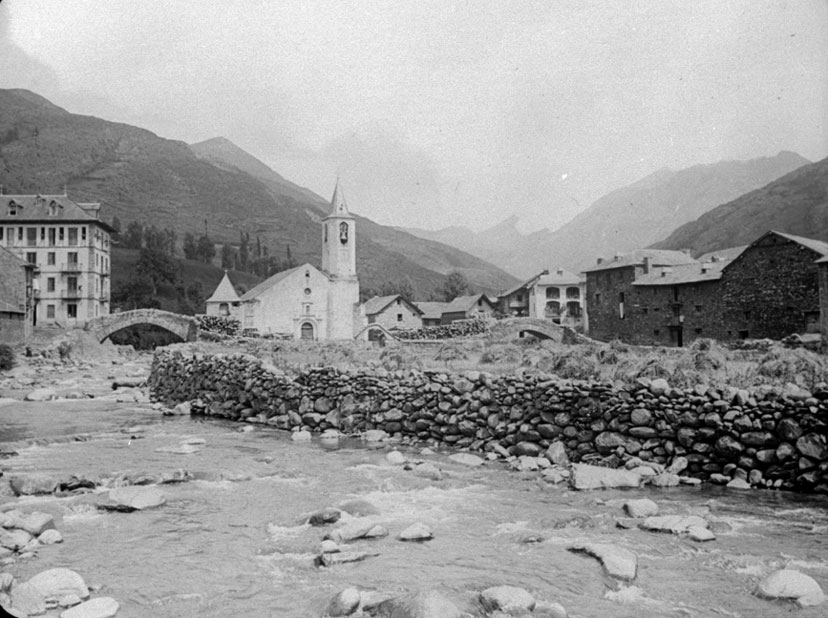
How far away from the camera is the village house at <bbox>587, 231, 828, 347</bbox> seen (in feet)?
100

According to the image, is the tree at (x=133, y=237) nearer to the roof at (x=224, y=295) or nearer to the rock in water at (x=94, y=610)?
the roof at (x=224, y=295)

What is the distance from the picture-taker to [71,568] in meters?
5.28

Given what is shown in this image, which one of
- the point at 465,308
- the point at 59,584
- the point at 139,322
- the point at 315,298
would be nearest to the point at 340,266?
the point at 315,298

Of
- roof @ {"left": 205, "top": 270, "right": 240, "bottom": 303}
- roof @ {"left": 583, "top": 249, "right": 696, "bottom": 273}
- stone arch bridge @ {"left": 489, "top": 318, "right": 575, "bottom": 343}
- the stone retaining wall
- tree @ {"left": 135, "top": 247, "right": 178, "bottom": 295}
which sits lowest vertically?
the stone retaining wall

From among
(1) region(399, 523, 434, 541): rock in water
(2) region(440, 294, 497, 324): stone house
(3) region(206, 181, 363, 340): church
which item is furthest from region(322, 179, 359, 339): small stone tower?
(1) region(399, 523, 434, 541): rock in water

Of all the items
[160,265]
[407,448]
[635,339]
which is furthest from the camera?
[160,265]

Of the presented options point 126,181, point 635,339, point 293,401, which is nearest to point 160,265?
point 126,181

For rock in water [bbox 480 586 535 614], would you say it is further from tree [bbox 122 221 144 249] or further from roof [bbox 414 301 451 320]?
tree [bbox 122 221 144 249]

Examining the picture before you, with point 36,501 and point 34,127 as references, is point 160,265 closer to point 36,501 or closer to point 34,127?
point 34,127

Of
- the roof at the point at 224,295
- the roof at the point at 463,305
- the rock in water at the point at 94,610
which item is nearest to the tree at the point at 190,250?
the roof at the point at 224,295

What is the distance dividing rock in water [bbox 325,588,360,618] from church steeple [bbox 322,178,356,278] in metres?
51.4

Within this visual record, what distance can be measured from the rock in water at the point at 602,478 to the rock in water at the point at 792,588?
3.31 meters

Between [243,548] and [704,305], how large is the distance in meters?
39.2

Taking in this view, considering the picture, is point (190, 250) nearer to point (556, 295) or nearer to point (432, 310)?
point (432, 310)
